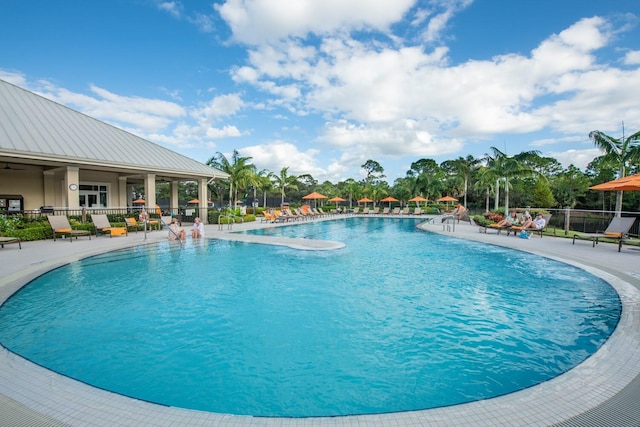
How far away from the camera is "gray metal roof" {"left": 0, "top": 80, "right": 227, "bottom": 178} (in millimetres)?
13539

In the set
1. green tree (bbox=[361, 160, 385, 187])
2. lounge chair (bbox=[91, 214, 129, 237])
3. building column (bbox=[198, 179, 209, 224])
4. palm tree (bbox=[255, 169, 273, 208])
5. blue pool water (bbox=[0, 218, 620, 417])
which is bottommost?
blue pool water (bbox=[0, 218, 620, 417])

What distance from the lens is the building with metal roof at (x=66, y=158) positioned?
13964mm

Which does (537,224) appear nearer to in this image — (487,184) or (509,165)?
(509,165)

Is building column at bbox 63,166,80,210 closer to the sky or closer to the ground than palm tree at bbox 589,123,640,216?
closer to the ground

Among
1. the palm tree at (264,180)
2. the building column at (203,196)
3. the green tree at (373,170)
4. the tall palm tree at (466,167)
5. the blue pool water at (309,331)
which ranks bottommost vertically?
the blue pool water at (309,331)

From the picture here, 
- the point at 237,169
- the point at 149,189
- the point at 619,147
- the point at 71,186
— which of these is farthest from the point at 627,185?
the point at 237,169

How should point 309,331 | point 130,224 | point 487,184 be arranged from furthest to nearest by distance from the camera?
1. point 487,184
2. point 130,224
3. point 309,331

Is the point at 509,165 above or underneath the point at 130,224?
above

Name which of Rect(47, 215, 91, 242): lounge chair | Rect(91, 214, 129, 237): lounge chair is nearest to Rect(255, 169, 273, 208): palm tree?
Rect(91, 214, 129, 237): lounge chair

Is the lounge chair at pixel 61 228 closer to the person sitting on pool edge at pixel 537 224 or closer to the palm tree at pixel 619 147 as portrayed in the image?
the person sitting on pool edge at pixel 537 224

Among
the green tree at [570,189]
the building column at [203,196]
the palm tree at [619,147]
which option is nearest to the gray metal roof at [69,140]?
the building column at [203,196]

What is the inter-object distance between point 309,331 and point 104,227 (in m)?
13.8

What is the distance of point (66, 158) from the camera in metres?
14.0

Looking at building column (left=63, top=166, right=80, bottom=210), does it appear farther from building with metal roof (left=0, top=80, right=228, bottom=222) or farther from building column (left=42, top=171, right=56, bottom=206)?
building column (left=42, top=171, right=56, bottom=206)
